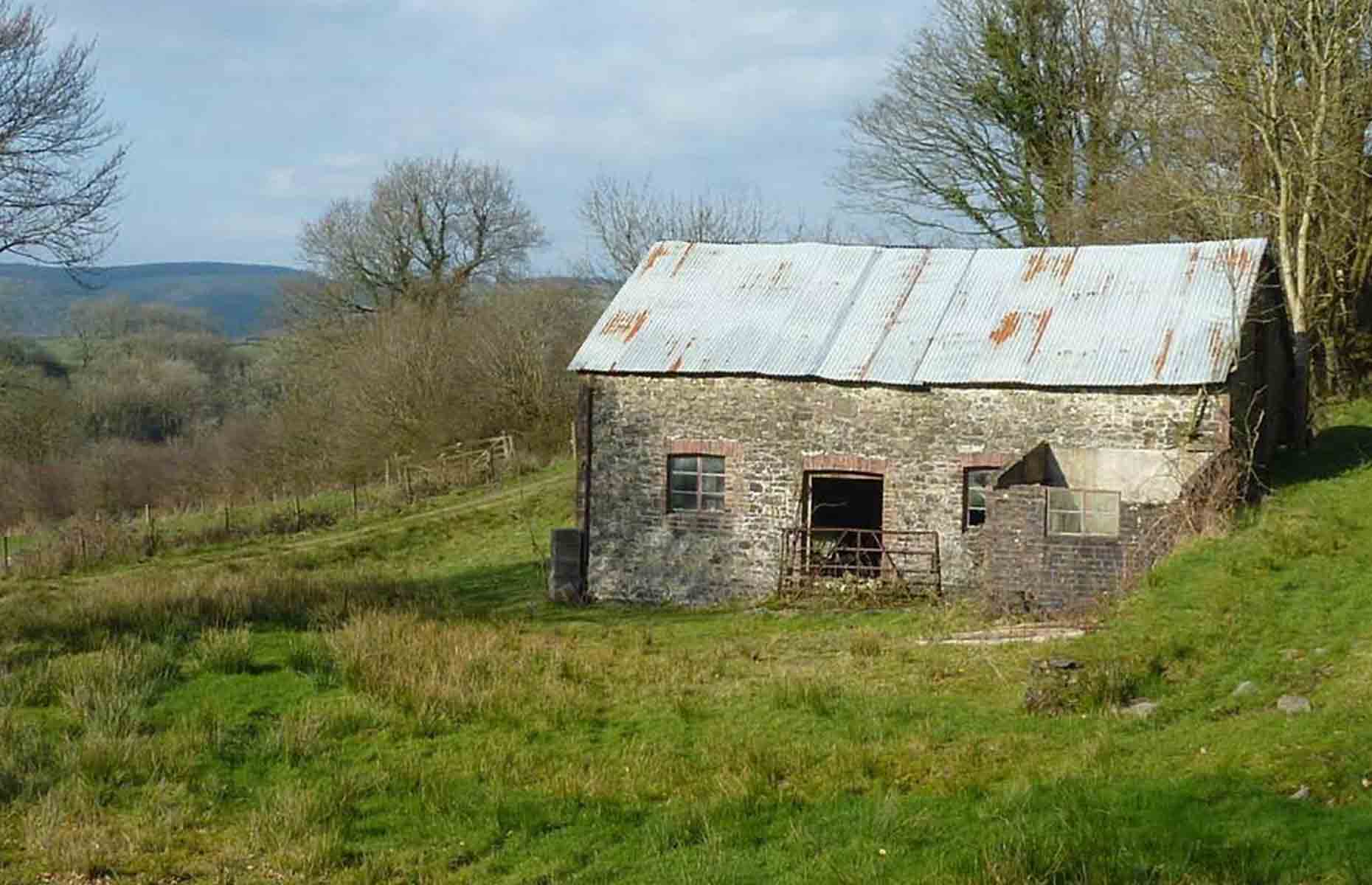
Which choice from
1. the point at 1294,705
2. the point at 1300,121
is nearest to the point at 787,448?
the point at 1294,705

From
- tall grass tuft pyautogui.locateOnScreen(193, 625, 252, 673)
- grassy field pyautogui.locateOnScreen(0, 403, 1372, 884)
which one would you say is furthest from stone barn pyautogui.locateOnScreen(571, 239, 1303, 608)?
tall grass tuft pyautogui.locateOnScreen(193, 625, 252, 673)

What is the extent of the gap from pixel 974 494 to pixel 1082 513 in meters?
3.20

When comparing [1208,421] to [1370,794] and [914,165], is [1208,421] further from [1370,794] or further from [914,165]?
[914,165]

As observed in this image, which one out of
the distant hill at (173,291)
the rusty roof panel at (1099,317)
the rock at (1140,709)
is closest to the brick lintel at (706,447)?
the rusty roof panel at (1099,317)

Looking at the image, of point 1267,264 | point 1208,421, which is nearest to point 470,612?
point 1208,421

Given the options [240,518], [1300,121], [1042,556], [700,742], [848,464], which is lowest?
[240,518]

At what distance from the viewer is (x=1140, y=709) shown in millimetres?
10664

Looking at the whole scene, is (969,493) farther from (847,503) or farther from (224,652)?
(224,652)

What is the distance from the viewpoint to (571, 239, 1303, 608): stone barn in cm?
1877

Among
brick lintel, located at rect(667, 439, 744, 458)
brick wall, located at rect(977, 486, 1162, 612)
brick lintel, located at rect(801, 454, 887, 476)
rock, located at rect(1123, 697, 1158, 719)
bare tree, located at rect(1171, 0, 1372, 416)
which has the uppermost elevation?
bare tree, located at rect(1171, 0, 1372, 416)

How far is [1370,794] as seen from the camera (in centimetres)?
780

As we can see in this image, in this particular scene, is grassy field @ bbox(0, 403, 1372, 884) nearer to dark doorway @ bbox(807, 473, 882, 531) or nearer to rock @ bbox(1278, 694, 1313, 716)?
rock @ bbox(1278, 694, 1313, 716)

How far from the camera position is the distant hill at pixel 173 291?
9069 centimetres

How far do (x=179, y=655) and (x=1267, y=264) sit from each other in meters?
16.7
